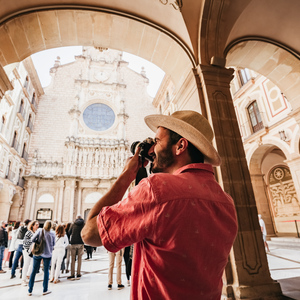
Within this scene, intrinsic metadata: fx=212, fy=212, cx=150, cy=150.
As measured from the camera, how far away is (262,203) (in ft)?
34.5

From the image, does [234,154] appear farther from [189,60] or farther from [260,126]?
[260,126]

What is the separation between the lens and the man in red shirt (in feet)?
2.45

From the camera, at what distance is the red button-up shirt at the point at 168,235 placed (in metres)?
0.74

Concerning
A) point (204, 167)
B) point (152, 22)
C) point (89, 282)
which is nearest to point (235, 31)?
point (152, 22)

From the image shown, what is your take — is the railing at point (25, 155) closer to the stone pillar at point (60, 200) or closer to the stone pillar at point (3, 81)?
the stone pillar at point (60, 200)

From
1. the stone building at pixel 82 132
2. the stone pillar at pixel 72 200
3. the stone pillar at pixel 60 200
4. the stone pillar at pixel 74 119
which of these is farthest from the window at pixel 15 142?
the stone pillar at pixel 72 200

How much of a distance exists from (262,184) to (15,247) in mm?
10789

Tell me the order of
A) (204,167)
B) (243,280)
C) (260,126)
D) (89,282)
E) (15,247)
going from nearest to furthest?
(204,167)
(243,280)
(89,282)
(15,247)
(260,126)

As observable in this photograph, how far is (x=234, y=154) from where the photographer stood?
3.09 meters

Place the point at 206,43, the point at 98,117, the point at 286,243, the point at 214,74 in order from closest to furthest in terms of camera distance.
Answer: the point at 214,74
the point at 206,43
the point at 286,243
the point at 98,117

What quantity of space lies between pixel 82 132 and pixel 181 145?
18.3 metres

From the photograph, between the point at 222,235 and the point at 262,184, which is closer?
the point at 222,235

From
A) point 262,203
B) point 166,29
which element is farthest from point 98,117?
point 166,29

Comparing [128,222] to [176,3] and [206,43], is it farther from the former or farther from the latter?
[176,3]
